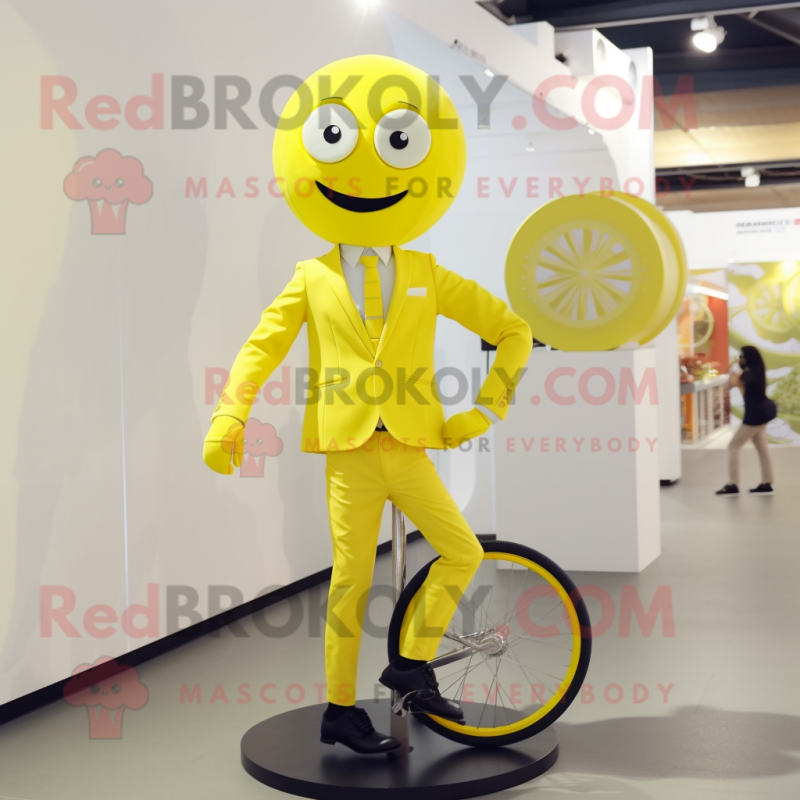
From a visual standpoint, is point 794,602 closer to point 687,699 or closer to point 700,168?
point 687,699

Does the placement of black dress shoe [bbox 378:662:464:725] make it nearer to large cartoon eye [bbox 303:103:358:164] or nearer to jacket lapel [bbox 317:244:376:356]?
jacket lapel [bbox 317:244:376:356]

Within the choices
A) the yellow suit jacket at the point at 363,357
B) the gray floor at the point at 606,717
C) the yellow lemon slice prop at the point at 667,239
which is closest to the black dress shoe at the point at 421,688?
the gray floor at the point at 606,717

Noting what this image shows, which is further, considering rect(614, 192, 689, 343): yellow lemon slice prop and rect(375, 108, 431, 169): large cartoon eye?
rect(614, 192, 689, 343): yellow lemon slice prop

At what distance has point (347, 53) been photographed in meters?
5.43

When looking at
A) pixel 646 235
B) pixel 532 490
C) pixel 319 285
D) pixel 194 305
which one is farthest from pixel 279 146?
pixel 532 490

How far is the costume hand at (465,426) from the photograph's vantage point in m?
2.71

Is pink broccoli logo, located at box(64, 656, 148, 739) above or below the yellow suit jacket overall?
below

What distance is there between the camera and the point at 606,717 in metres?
3.19

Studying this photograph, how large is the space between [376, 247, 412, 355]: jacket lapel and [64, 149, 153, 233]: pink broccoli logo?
1306mm

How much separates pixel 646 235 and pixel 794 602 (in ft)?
5.81

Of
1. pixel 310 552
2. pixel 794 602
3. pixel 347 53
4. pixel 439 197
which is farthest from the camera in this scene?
pixel 347 53

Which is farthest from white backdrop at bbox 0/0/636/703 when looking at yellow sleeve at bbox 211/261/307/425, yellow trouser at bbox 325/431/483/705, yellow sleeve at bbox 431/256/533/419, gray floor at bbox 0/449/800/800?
yellow sleeve at bbox 431/256/533/419

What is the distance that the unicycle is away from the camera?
2.80 meters

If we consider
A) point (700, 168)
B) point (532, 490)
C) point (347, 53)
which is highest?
point (700, 168)
